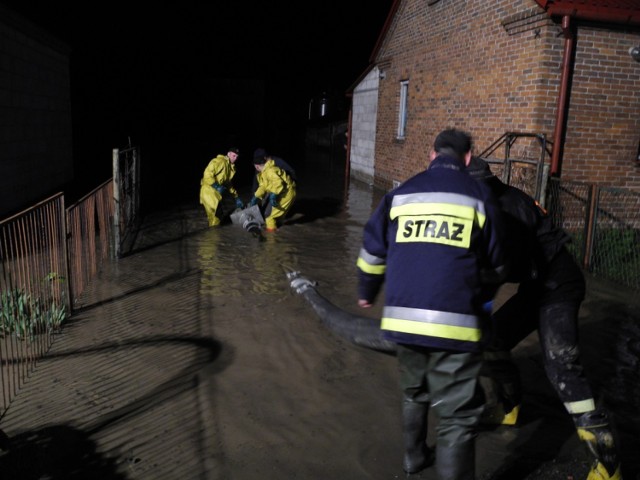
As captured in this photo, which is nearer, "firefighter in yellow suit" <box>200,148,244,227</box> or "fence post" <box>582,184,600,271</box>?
"fence post" <box>582,184,600,271</box>

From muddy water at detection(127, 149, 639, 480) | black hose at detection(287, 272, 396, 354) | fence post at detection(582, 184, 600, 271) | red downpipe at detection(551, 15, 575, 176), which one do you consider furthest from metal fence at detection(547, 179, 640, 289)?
black hose at detection(287, 272, 396, 354)

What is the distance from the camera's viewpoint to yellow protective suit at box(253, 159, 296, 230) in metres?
10.5

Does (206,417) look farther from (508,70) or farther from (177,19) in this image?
(177,19)

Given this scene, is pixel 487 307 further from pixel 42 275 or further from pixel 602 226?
pixel 602 226

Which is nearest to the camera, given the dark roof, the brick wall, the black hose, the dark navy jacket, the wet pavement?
the dark navy jacket

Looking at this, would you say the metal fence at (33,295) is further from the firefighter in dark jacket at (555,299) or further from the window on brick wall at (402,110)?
the window on brick wall at (402,110)

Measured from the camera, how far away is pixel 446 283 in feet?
9.19

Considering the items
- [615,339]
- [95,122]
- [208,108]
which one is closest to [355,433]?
[615,339]

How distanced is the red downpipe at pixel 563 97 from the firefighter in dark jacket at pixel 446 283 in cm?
669

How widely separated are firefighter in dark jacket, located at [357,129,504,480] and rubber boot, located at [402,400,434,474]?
25 cm

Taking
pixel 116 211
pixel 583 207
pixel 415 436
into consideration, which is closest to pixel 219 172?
pixel 116 211

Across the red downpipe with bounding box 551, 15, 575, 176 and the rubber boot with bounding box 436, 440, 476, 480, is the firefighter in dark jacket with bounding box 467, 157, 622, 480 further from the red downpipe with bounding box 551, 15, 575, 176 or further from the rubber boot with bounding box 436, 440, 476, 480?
the red downpipe with bounding box 551, 15, 575, 176

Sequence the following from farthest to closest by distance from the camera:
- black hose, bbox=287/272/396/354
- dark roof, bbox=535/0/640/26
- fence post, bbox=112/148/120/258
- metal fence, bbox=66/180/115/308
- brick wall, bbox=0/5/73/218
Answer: brick wall, bbox=0/5/73/218 → dark roof, bbox=535/0/640/26 → fence post, bbox=112/148/120/258 → metal fence, bbox=66/180/115/308 → black hose, bbox=287/272/396/354

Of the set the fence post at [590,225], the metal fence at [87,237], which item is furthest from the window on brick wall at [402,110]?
the metal fence at [87,237]
